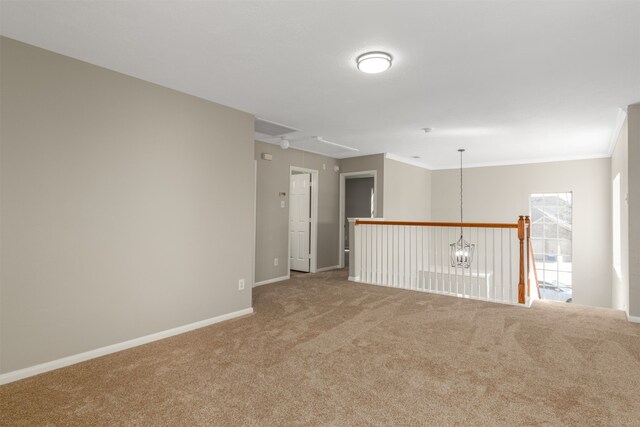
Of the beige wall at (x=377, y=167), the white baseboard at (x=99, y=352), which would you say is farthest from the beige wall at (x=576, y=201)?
the white baseboard at (x=99, y=352)

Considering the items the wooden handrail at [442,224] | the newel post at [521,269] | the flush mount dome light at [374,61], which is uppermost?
the flush mount dome light at [374,61]

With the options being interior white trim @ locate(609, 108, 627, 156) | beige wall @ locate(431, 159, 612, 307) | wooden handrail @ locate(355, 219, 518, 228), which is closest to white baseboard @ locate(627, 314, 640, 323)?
wooden handrail @ locate(355, 219, 518, 228)

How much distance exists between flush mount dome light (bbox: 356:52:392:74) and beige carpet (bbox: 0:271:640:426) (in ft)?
7.90

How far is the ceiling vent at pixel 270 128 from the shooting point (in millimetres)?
4770

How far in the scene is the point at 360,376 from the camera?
8.29ft

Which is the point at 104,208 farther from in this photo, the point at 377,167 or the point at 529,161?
the point at 529,161

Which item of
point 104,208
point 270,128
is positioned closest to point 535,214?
point 270,128

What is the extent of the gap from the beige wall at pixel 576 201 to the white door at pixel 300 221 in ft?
13.6

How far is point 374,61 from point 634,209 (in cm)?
351

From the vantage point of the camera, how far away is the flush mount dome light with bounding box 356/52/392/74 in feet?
8.86

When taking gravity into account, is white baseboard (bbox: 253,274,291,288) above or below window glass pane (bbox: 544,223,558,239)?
below

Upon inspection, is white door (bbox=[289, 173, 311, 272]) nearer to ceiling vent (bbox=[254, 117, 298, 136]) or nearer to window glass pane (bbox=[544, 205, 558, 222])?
ceiling vent (bbox=[254, 117, 298, 136])

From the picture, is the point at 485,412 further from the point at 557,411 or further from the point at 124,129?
the point at 124,129

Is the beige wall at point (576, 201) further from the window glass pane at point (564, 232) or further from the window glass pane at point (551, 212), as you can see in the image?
the window glass pane at point (551, 212)
